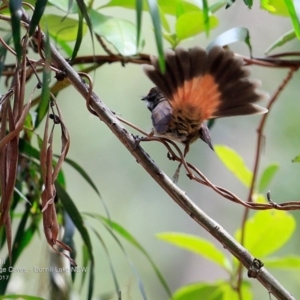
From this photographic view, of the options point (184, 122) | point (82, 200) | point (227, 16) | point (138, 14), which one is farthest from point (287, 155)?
point (138, 14)

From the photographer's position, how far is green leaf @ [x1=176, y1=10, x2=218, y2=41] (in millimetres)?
1045

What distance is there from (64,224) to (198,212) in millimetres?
480

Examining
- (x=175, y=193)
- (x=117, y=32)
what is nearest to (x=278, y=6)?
(x=117, y=32)

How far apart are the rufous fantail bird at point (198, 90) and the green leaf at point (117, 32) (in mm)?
55

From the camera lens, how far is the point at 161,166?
249 centimetres

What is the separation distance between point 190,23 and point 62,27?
0.91ft

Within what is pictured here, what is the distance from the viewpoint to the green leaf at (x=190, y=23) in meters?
1.04

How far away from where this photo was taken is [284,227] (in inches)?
50.4

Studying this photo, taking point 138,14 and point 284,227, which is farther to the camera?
point 284,227

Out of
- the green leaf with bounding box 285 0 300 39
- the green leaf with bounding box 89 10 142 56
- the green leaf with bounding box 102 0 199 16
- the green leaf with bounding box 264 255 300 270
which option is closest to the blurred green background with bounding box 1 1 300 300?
the green leaf with bounding box 264 255 300 270

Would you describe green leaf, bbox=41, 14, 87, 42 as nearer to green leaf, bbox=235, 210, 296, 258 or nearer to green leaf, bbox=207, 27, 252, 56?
green leaf, bbox=207, 27, 252, 56

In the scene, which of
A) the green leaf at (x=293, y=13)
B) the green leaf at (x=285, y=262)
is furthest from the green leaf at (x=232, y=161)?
the green leaf at (x=293, y=13)

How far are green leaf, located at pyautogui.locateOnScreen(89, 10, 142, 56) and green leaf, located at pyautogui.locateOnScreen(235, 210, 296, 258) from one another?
594 millimetres

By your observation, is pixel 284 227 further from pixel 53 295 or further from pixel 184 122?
pixel 53 295
